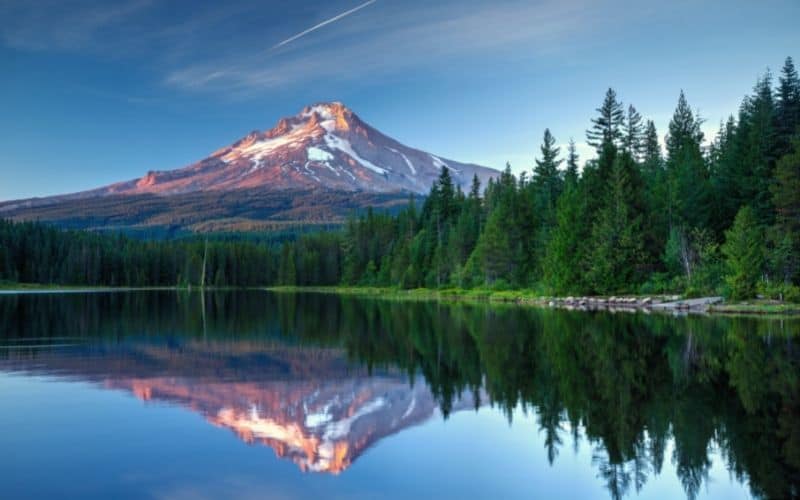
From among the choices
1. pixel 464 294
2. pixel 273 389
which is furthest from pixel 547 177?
pixel 273 389

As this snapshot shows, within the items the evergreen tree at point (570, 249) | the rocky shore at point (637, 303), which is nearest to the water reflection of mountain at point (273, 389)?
the rocky shore at point (637, 303)

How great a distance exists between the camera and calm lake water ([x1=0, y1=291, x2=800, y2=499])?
1094 centimetres

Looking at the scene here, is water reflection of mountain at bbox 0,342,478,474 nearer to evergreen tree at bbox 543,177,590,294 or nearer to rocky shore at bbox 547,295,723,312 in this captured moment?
rocky shore at bbox 547,295,723,312

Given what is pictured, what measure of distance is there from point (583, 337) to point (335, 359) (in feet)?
37.1

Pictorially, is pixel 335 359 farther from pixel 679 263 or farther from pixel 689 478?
pixel 679 263

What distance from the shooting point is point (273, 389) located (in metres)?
19.3

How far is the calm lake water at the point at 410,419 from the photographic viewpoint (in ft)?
35.9

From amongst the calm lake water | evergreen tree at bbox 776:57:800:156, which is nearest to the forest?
evergreen tree at bbox 776:57:800:156

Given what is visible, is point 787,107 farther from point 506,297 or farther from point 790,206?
point 506,297

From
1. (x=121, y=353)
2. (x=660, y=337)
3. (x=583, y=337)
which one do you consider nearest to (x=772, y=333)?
(x=660, y=337)

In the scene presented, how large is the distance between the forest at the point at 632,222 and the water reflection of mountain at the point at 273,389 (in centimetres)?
3565

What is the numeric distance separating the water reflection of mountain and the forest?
117 ft

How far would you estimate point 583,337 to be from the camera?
98.2 ft

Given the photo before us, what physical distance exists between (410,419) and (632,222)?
1957 inches
